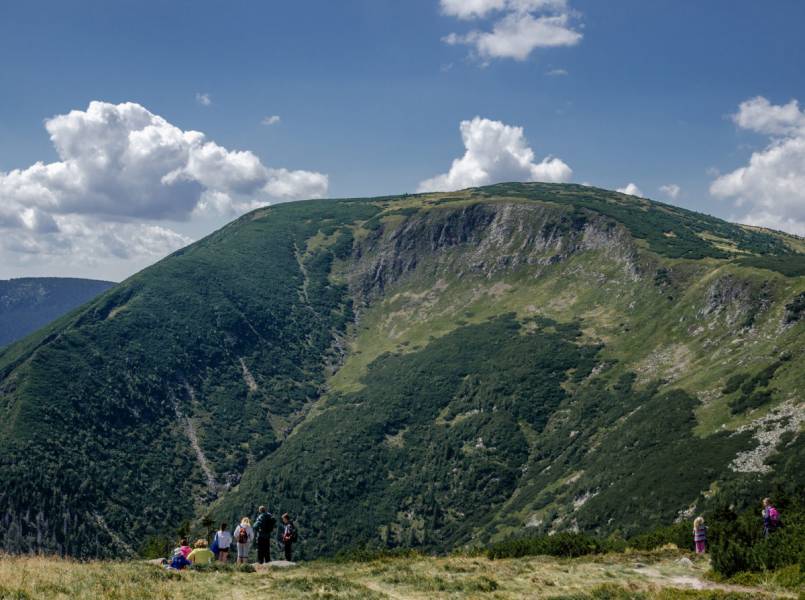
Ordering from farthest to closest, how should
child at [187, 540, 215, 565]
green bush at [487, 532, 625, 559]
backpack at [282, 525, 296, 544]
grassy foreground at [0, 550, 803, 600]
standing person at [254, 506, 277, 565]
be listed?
green bush at [487, 532, 625, 559], backpack at [282, 525, 296, 544], standing person at [254, 506, 277, 565], child at [187, 540, 215, 565], grassy foreground at [0, 550, 803, 600]

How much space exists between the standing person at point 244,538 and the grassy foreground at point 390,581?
2021 mm

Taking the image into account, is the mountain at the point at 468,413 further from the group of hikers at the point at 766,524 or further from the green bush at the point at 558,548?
the group of hikers at the point at 766,524

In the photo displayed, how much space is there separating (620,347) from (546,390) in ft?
65.2

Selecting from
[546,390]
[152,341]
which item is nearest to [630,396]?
[546,390]

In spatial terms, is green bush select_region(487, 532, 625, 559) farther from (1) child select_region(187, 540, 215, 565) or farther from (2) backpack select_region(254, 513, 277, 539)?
(1) child select_region(187, 540, 215, 565)

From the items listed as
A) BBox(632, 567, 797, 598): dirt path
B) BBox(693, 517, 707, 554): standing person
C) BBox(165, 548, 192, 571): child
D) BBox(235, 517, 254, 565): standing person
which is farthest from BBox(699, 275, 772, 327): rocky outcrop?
BBox(165, 548, 192, 571): child

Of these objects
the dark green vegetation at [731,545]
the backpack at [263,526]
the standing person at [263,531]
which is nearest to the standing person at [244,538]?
the standing person at [263,531]

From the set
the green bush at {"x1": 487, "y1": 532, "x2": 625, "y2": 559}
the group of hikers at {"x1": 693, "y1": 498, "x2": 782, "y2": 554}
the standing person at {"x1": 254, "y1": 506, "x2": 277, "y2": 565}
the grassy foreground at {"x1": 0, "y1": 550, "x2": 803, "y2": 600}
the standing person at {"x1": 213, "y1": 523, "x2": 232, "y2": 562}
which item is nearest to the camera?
the grassy foreground at {"x1": 0, "y1": 550, "x2": 803, "y2": 600}

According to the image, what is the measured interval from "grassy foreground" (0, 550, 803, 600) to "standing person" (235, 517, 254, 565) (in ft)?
6.63

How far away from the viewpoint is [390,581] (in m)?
22.8

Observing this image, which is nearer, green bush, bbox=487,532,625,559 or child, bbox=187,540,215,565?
child, bbox=187,540,215,565

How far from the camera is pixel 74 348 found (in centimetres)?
17225

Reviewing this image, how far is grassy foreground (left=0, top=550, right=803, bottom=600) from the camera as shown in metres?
17.4

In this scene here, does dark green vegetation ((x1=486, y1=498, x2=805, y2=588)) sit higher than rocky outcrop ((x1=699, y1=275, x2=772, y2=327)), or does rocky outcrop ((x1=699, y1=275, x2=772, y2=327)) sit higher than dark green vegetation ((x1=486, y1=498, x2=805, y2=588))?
rocky outcrop ((x1=699, y1=275, x2=772, y2=327))
